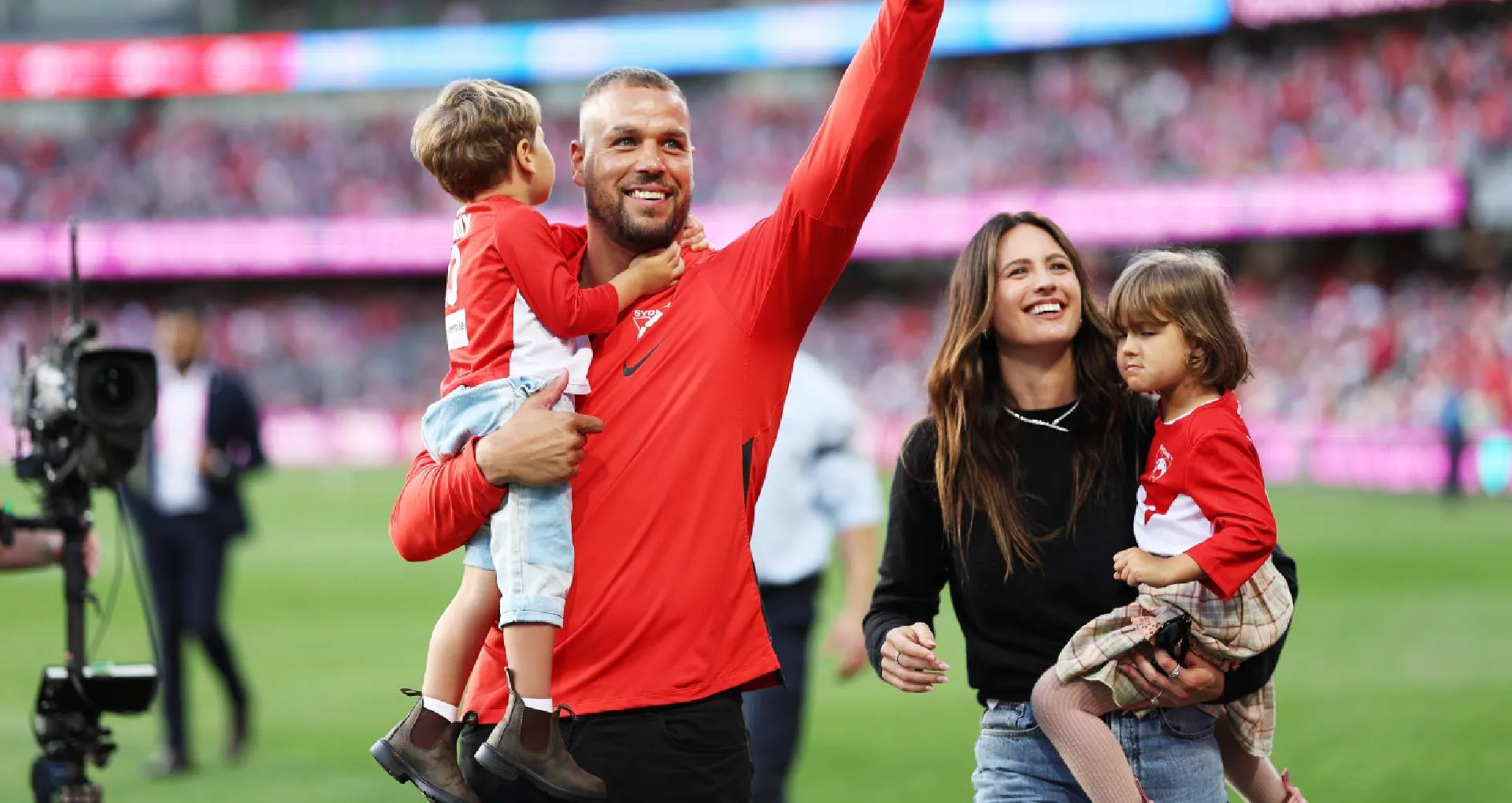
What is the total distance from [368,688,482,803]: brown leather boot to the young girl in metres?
1.27

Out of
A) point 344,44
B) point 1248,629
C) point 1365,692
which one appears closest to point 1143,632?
point 1248,629

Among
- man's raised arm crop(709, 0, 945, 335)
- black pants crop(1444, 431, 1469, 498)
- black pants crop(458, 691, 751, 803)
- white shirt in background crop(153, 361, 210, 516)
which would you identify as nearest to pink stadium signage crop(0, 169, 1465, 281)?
black pants crop(1444, 431, 1469, 498)

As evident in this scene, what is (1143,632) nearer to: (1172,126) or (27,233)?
(1172,126)

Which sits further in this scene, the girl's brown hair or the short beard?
the girl's brown hair

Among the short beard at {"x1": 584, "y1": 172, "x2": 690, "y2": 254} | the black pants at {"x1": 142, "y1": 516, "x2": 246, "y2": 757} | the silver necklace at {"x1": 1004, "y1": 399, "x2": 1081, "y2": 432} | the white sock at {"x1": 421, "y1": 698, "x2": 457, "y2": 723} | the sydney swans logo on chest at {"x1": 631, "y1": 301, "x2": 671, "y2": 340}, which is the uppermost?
the short beard at {"x1": 584, "y1": 172, "x2": 690, "y2": 254}

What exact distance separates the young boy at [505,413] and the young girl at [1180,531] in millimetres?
1047

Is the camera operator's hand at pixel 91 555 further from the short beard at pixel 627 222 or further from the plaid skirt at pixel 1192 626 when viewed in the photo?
the plaid skirt at pixel 1192 626

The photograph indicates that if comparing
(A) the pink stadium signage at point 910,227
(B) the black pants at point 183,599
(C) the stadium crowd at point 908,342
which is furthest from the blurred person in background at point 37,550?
(A) the pink stadium signage at point 910,227

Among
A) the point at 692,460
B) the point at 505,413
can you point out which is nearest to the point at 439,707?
the point at 505,413

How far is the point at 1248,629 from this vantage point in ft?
11.4

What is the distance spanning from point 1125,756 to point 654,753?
1.08 metres

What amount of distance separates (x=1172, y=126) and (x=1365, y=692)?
2689 centimetres

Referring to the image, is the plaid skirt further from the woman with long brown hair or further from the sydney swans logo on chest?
the sydney swans logo on chest

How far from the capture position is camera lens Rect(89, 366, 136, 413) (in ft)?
16.9
